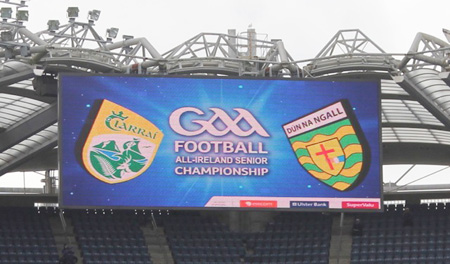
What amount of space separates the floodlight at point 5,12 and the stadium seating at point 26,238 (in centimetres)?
1016

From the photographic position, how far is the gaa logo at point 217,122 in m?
46.0

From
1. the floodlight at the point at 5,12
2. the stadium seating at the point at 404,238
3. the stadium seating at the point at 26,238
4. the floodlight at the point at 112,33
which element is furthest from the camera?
the stadium seating at the point at 404,238

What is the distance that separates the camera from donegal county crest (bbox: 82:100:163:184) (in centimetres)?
4553

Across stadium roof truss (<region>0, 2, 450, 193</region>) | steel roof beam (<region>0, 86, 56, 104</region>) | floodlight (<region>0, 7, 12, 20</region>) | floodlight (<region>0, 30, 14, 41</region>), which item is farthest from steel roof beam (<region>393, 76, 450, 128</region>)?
floodlight (<region>0, 7, 12, 20</region>)

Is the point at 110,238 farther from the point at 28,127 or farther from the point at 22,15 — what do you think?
the point at 22,15

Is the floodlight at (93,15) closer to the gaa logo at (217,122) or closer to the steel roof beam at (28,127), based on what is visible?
the steel roof beam at (28,127)

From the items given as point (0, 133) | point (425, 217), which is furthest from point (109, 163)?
point (425, 217)

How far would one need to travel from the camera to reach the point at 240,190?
46.3m

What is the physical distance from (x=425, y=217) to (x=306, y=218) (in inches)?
195

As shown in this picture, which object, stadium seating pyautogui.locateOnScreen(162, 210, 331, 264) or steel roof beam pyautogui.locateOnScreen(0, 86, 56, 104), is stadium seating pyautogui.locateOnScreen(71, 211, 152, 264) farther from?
steel roof beam pyautogui.locateOnScreen(0, 86, 56, 104)

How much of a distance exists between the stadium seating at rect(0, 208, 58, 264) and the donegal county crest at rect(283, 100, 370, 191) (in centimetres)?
1027

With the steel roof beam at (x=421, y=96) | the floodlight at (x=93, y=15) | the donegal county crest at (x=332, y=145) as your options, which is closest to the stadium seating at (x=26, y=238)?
the floodlight at (x=93, y=15)

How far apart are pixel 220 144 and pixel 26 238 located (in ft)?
28.8

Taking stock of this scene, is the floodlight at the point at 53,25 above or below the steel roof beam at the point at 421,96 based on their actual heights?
above
